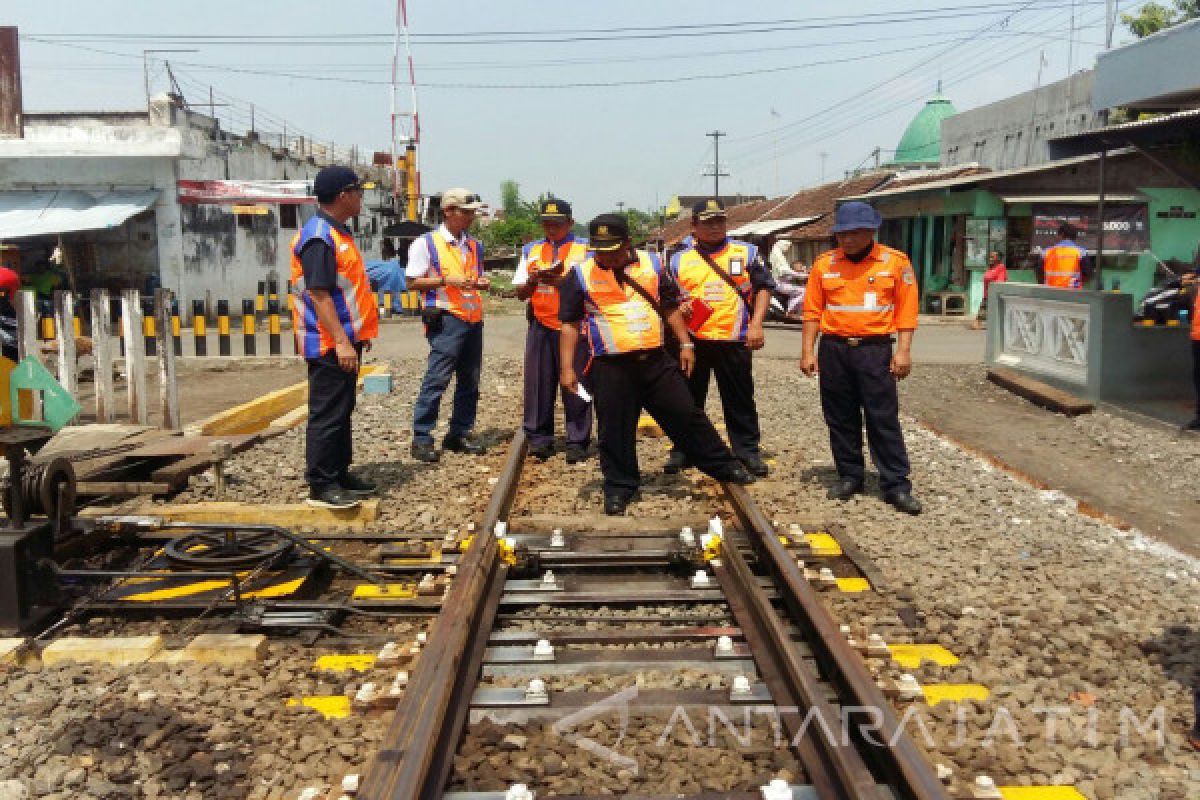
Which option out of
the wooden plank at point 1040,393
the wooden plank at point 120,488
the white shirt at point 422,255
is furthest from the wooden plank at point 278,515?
the wooden plank at point 1040,393

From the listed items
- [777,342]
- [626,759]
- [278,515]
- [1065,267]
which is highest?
[1065,267]

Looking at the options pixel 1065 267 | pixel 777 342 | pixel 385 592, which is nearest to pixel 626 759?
pixel 385 592

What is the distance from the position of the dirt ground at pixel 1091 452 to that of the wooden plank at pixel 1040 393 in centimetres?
10

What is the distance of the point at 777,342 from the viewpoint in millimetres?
18219

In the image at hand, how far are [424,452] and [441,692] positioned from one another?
412 cm

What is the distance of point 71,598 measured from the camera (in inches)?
171

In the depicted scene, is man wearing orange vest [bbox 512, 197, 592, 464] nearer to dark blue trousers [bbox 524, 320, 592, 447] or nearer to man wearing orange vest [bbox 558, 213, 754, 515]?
dark blue trousers [bbox 524, 320, 592, 447]

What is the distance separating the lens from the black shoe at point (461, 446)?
297 inches

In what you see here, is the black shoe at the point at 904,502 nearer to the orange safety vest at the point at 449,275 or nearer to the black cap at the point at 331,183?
the orange safety vest at the point at 449,275

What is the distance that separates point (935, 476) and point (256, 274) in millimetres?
23488

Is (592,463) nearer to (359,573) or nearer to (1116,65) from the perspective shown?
(359,573)

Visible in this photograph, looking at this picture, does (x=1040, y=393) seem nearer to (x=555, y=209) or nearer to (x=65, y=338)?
(x=555, y=209)

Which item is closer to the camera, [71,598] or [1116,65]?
[71,598]

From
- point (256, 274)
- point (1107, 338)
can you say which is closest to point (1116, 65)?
point (1107, 338)
